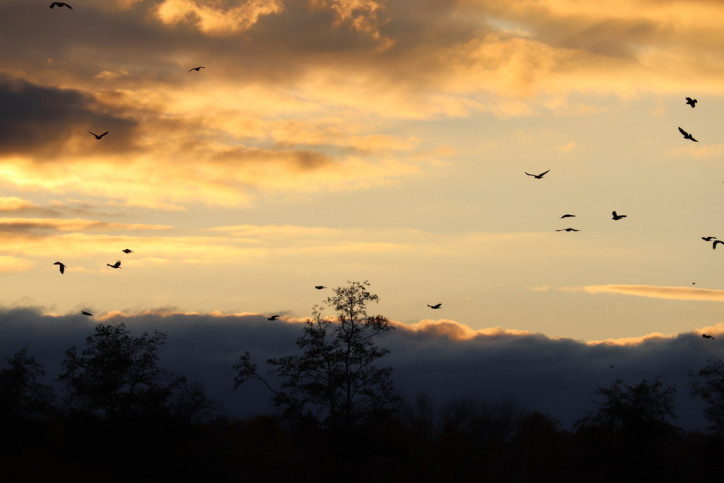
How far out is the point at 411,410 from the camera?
110250 millimetres

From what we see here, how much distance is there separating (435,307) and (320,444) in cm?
1595

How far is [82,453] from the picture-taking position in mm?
58594

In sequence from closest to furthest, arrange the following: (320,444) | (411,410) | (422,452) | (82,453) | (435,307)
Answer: (435,307) < (320,444) < (82,453) < (422,452) < (411,410)

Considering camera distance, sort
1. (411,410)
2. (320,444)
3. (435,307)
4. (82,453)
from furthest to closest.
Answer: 1. (411,410)
2. (82,453)
3. (320,444)
4. (435,307)

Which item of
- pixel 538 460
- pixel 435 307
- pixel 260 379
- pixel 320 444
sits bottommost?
pixel 538 460

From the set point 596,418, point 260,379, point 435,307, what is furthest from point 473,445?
point 435,307

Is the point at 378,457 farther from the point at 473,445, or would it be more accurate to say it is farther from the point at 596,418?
the point at 473,445

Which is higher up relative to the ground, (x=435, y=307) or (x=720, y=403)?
(x=435, y=307)

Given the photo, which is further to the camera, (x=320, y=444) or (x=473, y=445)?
(x=473, y=445)

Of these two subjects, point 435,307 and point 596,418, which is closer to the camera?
point 435,307

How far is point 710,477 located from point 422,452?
145 ft

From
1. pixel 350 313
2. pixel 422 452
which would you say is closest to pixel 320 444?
pixel 350 313

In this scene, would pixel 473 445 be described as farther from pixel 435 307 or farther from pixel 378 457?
pixel 435 307

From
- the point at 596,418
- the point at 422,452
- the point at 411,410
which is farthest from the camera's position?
the point at 411,410
